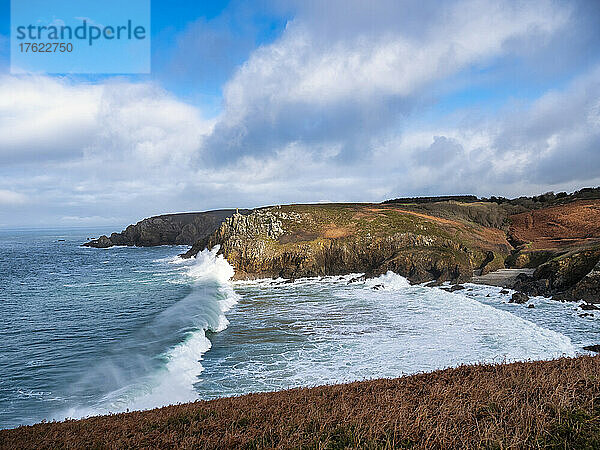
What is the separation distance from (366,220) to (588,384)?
38887mm

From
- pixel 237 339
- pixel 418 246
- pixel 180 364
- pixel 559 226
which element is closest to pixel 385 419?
pixel 180 364

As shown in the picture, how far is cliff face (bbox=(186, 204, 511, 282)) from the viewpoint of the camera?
37531 mm

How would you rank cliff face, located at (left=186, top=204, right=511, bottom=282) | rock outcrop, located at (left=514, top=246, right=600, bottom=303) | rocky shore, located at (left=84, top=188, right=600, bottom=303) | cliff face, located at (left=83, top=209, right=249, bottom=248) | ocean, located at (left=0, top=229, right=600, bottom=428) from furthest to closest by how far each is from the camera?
cliff face, located at (left=83, top=209, right=249, bottom=248), cliff face, located at (left=186, top=204, right=511, bottom=282), rocky shore, located at (left=84, top=188, right=600, bottom=303), rock outcrop, located at (left=514, top=246, right=600, bottom=303), ocean, located at (left=0, top=229, right=600, bottom=428)

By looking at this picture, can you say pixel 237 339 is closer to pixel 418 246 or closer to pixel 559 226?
pixel 418 246

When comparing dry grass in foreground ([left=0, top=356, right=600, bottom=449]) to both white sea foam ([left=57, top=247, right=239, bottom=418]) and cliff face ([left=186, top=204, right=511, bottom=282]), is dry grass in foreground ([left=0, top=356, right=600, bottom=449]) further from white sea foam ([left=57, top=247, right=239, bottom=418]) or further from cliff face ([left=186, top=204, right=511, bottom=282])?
cliff face ([left=186, top=204, right=511, bottom=282])

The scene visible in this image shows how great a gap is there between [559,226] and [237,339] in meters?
45.1

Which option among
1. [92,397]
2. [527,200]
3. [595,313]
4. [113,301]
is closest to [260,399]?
[92,397]

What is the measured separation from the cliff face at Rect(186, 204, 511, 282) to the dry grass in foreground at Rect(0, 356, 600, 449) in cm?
2836

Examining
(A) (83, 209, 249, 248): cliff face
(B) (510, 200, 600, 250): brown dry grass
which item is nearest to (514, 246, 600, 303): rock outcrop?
(B) (510, 200, 600, 250): brown dry grass

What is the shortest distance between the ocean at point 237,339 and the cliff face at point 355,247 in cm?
506

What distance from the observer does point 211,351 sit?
18141mm

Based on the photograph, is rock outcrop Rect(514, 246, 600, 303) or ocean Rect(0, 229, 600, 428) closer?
ocean Rect(0, 229, 600, 428)

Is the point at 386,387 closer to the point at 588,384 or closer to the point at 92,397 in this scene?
the point at 588,384

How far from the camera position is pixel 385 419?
6672 mm
